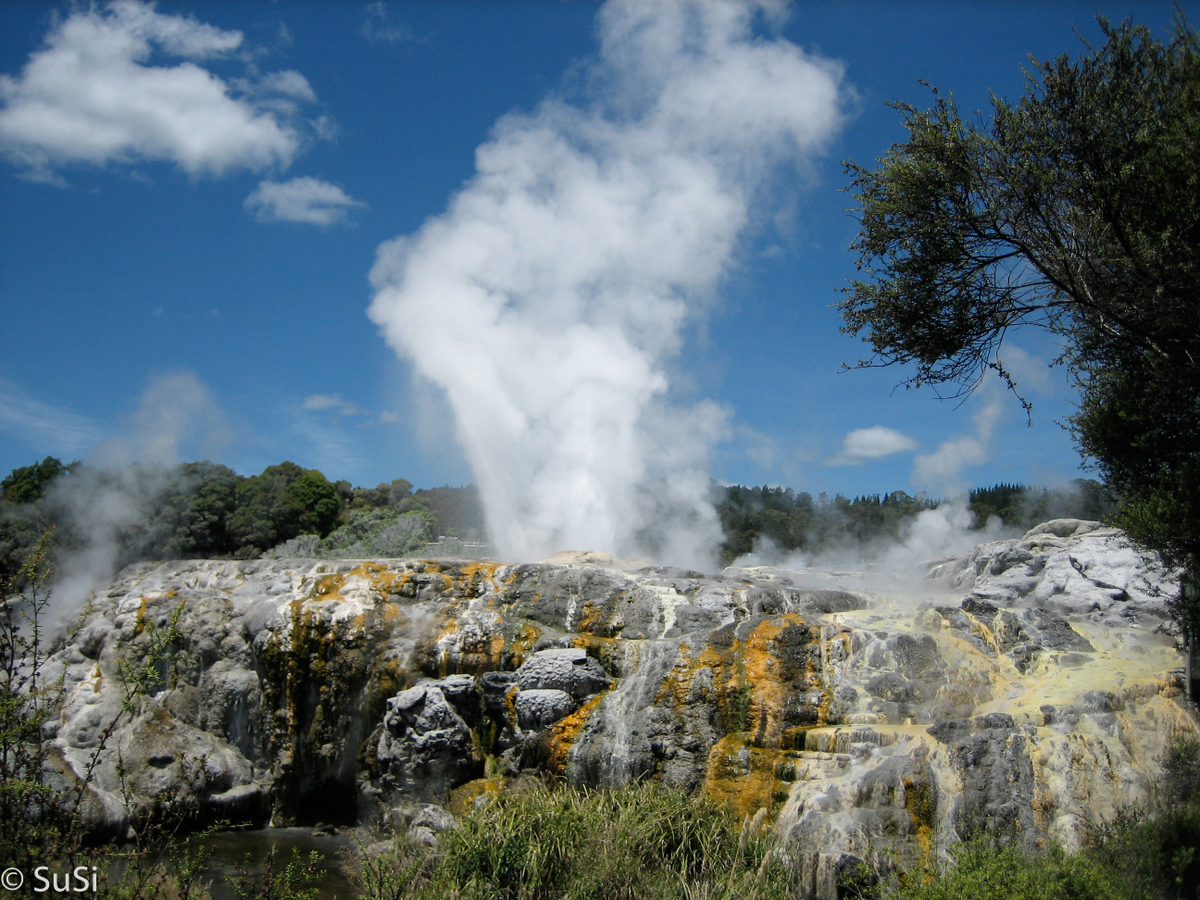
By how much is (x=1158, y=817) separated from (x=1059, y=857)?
86.8 inches

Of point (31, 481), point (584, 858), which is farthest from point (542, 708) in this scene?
point (31, 481)

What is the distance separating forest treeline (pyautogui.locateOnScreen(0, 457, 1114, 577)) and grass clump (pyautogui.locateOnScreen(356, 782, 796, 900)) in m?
17.8

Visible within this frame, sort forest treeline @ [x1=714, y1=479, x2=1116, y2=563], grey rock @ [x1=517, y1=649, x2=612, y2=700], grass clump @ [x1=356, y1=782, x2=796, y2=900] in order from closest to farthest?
grass clump @ [x1=356, y1=782, x2=796, y2=900] → grey rock @ [x1=517, y1=649, x2=612, y2=700] → forest treeline @ [x1=714, y1=479, x2=1116, y2=563]

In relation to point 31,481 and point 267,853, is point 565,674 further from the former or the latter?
point 31,481

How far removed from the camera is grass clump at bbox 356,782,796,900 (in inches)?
287

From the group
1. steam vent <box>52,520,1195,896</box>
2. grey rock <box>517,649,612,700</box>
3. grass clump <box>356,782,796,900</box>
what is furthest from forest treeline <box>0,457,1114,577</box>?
grass clump <box>356,782,796,900</box>

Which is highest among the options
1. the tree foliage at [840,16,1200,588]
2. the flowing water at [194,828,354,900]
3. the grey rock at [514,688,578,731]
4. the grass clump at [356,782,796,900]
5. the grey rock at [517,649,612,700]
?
the tree foliage at [840,16,1200,588]

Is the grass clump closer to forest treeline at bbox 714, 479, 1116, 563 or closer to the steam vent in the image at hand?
the steam vent

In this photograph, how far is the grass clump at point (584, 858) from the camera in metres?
7.30

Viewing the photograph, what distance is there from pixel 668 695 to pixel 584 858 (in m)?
4.86

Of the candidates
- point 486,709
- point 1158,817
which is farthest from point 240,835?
point 1158,817

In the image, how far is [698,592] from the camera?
A: 16031mm

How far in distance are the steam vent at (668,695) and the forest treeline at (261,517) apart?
9.30 metres

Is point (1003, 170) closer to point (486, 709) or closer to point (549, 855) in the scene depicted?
point (549, 855)
